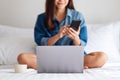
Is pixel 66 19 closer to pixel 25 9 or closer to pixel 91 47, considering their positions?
pixel 91 47

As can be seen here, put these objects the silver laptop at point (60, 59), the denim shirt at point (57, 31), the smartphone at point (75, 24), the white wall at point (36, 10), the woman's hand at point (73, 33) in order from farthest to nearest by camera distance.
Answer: the white wall at point (36, 10) → the denim shirt at point (57, 31) → the woman's hand at point (73, 33) → the smartphone at point (75, 24) → the silver laptop at point (60, 59)

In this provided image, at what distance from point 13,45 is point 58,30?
0.43 metres

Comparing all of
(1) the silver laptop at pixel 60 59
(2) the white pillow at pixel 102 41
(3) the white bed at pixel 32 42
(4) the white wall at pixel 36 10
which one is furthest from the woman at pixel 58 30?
(4) the white wall at pixel 36 10

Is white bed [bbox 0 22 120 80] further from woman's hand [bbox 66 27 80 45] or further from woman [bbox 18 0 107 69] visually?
woman's hand [bbox 66 27 80 45]

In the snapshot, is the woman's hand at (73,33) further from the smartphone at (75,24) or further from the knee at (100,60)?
the knee at (100,60)

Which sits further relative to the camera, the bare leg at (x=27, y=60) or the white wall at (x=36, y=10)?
the white wall at (x=36, y=10)

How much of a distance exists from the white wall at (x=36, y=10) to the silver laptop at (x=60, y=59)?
Result: 134 centimetres

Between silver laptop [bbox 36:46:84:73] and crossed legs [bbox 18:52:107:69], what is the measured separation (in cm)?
48

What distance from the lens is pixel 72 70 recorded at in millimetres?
1399

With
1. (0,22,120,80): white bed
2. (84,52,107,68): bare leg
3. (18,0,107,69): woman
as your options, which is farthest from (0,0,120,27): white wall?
(84,52,107,68): bare leg

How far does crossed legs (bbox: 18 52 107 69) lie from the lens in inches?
73.4

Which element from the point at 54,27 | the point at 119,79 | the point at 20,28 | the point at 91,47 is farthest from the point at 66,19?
the point at 119,79

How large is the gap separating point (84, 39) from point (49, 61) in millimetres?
674

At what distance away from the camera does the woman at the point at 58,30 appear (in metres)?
1.90
